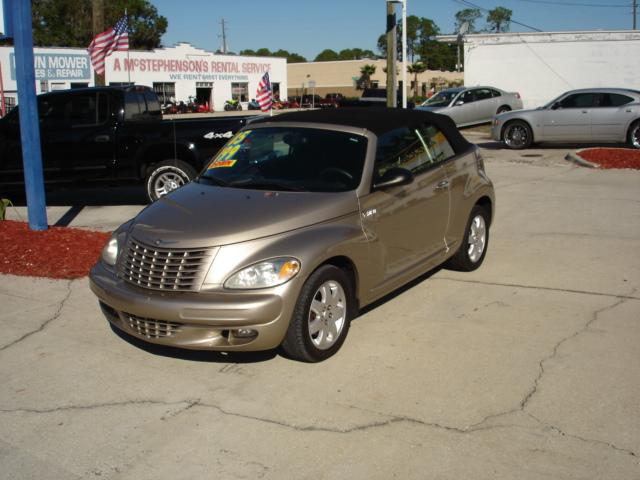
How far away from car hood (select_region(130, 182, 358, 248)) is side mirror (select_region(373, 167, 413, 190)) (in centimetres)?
28

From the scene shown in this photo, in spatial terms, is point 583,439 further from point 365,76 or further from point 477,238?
point 365,76

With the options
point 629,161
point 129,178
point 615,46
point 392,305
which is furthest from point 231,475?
point 615,46

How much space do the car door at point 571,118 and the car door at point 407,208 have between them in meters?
13.4

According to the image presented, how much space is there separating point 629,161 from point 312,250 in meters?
12.6

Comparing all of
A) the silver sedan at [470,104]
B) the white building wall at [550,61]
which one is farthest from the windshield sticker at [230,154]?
the white building wall at [550,61]

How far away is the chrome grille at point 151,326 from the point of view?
4.83 metres

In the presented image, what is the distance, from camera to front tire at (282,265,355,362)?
482 centimetres

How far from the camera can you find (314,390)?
15.3 feet

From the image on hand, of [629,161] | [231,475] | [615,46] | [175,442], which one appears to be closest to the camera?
[231,475]

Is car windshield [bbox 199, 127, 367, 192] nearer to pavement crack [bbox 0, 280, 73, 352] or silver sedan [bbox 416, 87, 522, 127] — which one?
pavement crack [bbox 0, 280, 73, 352]

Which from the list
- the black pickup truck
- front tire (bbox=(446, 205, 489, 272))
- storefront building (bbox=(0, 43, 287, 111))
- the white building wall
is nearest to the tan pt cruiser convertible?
front tire (bbox=(446, 205, 489, 272))

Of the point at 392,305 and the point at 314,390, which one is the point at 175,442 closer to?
the point at 314,390

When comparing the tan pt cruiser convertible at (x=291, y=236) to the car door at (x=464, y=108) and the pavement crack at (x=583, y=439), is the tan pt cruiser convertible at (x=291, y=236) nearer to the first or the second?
the pavement crack at (x=583, y=439)

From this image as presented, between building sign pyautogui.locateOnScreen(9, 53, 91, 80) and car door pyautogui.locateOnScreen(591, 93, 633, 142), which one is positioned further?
building sign pyautogui.locateOnScreen(9, 53, 91, 80)
